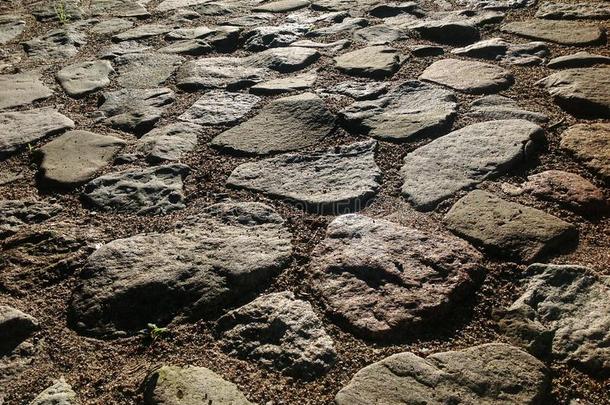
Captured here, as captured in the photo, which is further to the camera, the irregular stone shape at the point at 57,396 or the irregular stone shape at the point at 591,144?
the irregular stone shape at the point at 591,144

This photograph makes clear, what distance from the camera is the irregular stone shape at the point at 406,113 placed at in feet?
8.44

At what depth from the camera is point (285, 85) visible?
10.2ft

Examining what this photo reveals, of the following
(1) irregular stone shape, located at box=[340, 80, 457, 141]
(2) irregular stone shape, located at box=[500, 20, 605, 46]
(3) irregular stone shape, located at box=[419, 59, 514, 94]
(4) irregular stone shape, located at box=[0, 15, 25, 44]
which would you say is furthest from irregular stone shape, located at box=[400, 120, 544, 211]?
(4) irregular stone shape, located at box=[0, 15, 25, 44]

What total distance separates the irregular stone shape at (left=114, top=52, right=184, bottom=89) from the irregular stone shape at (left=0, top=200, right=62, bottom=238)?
1138mm

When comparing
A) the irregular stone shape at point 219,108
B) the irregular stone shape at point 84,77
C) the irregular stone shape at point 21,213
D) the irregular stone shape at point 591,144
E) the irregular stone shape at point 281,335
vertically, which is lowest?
the irregular stone shape at point 84,77

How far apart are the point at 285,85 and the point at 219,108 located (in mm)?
357

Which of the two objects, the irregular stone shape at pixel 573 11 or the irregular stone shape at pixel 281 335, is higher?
the irregular stone shape at pixel 573 11

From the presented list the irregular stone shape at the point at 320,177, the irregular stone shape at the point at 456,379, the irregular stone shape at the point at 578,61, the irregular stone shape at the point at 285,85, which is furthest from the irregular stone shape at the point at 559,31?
the irregular stone shape at the point at 456,379

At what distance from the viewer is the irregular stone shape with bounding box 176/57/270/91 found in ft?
10.6

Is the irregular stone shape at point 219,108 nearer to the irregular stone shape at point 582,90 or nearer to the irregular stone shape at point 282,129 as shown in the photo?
the irregular stone shape at point 282,129

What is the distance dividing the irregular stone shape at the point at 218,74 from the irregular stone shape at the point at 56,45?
87 centimetres

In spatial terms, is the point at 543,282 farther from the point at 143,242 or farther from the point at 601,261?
the point at 143,242

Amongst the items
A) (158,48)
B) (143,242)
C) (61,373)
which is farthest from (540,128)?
(158,48)

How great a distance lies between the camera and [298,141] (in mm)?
2590
